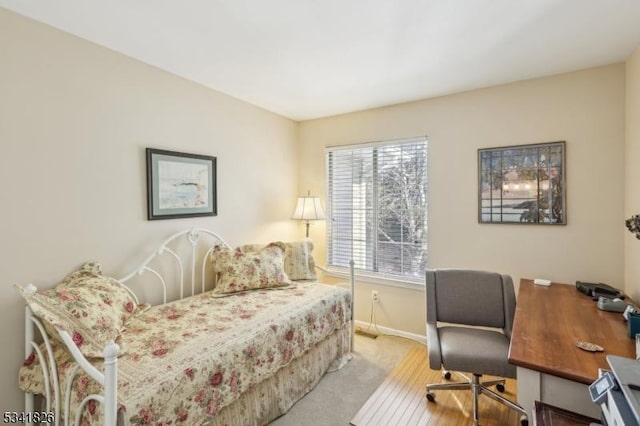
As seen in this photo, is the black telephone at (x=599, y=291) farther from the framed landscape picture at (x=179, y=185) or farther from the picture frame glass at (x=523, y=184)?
the framed landscape picture at (x=179, y=185)

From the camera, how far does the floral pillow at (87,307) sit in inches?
58.9

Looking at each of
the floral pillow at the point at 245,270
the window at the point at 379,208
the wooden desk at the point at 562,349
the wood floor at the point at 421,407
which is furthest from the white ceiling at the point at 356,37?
the wood floor at the point at 421,407

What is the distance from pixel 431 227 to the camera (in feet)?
10.0

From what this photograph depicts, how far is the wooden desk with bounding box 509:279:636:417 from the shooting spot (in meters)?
1.16

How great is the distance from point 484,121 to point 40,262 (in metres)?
3.50

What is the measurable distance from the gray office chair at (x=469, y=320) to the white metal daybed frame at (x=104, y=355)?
1.69m

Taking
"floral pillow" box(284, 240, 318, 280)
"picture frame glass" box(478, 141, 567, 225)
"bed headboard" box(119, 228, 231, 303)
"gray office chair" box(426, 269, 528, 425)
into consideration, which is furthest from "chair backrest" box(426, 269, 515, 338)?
"bed headboard" box(119, 228, 231, 303)

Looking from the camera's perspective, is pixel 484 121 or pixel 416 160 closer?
pixel 484 121

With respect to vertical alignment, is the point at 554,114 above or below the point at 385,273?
above

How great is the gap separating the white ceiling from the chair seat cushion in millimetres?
1996

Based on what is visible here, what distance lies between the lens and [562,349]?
1318 mm

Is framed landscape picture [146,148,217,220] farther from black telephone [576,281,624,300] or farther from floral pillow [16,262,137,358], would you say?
black telephone [576,281,624,300]

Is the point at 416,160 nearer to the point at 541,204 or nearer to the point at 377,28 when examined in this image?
the point at 541,204

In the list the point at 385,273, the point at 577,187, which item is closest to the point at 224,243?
the point at 385,273
